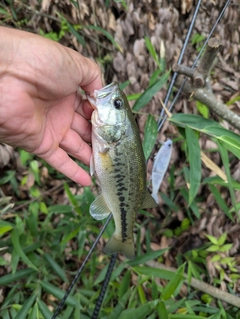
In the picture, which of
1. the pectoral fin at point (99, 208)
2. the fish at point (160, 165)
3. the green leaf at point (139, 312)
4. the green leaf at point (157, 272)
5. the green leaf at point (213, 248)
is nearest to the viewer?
the green leaf at point (139, 312)

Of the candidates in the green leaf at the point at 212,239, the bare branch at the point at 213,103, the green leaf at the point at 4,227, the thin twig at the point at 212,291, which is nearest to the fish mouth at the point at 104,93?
the bare branch at the point at 213,103

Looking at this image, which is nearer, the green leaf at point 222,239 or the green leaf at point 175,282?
the green leaf at point 175,282

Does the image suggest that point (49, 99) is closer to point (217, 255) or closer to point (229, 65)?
point (217, 255)

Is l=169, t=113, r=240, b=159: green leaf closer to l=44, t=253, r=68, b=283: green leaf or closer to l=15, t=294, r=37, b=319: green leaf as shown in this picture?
l=44, t=253, r=68, b=283: green leaf

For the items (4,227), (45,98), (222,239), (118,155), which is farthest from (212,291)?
(45,98)

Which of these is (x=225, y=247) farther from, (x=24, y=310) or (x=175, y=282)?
(x=24, y=310)

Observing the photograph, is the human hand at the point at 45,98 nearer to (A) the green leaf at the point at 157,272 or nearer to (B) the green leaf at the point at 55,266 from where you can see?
(B) the green leaf at the point at 55,266

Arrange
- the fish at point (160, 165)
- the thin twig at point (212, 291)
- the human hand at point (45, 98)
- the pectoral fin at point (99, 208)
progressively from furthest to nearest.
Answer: the thin twig at point (212, 291)
the fish at point (160, 165)
the pectoral fin at point (99, 208)
the human hand at point (45, 98)
